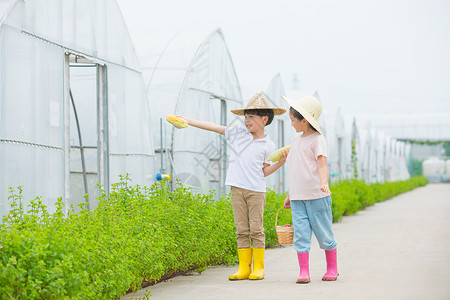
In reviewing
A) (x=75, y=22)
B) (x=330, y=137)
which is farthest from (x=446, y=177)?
(x=75, y=22)

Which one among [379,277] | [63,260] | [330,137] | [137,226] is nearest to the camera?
[63,260]

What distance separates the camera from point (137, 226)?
5.33 metres

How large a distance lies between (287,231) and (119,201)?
1.48 metres

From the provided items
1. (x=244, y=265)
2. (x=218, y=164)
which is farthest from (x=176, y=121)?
(x=218, y=164)

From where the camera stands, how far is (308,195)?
5809 mm

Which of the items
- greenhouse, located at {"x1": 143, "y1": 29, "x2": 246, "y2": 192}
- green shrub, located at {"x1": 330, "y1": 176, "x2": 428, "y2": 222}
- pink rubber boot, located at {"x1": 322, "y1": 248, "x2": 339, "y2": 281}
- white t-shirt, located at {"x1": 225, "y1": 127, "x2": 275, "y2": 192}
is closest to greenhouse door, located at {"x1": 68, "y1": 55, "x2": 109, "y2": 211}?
greenhouse, located at {"x1": 143, "y1": 29, "x2": 246, "y2": 192}

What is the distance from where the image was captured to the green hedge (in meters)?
3.83

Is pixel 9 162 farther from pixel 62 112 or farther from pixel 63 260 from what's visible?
pixel 63 260

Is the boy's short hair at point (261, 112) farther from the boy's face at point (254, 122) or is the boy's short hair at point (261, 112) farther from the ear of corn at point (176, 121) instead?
the ear of corn at point (176, 121)

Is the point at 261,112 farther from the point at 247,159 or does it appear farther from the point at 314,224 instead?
the point at 314,224

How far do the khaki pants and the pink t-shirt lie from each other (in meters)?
0.30

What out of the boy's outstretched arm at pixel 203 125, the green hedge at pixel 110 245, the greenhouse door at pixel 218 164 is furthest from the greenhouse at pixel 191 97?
the boy's outstretched arm at pixel 203 125

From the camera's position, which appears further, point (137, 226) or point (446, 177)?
point (446, 177)

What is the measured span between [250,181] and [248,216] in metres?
0.31
